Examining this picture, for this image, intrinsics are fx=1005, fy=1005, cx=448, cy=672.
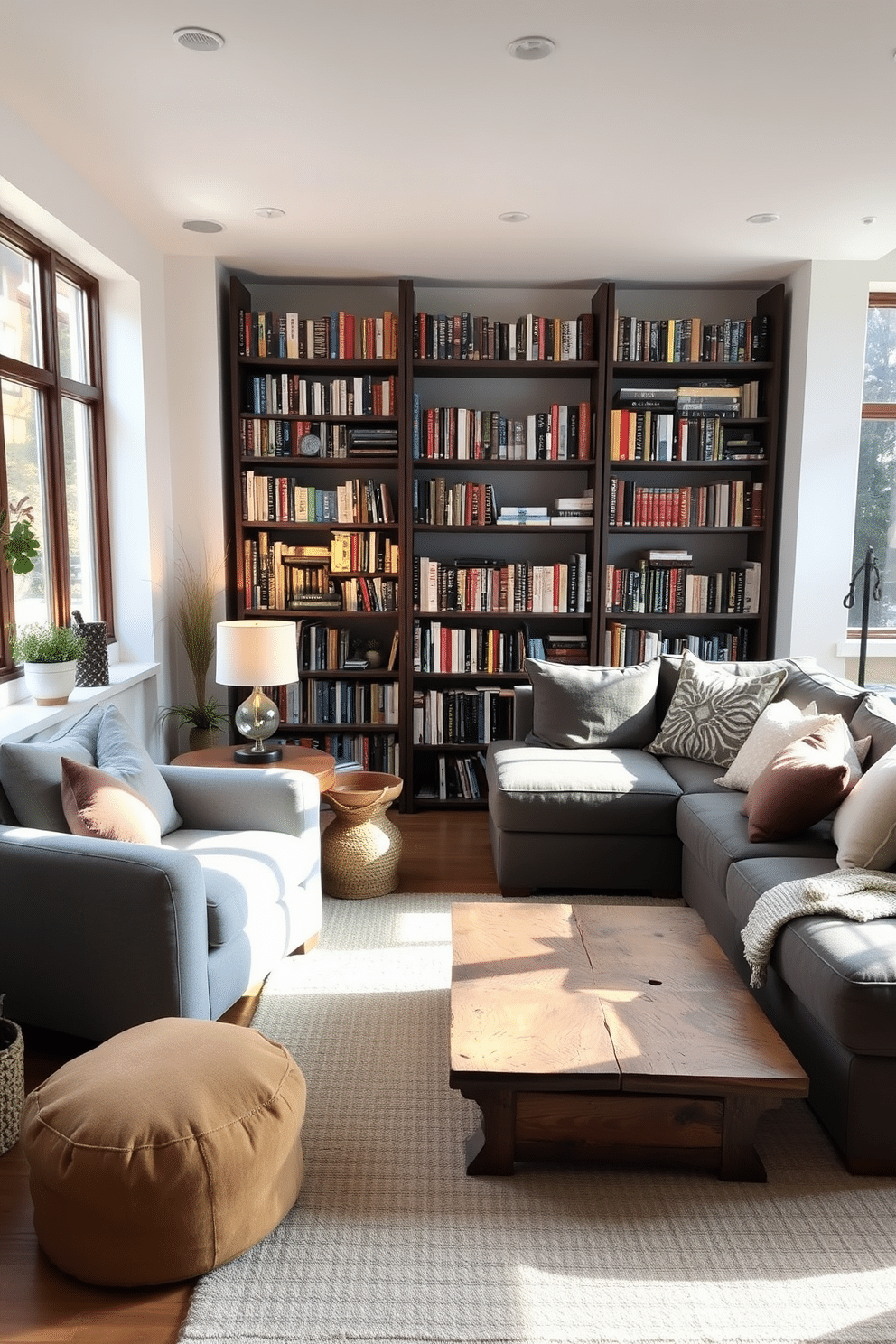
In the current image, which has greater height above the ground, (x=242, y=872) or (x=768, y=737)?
(x=768, y=737)

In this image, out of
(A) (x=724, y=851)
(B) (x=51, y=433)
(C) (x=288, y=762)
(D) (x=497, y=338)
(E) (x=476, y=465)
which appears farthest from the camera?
(E) (x=476, y=465)

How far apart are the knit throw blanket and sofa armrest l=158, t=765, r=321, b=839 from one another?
1429mm

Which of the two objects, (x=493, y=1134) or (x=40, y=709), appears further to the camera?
(x=40, y=709)

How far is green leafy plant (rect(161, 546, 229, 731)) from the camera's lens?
486 cm

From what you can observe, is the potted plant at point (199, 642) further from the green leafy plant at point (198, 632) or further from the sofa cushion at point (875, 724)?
the sofa cushion at point (875, 724)

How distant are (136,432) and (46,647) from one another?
1.46m

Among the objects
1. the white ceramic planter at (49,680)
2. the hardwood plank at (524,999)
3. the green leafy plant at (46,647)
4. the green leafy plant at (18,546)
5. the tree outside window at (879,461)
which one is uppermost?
the tree outside window at (879,461)

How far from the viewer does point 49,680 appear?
3479mm

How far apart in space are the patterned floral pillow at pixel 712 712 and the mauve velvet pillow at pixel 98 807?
2.24m

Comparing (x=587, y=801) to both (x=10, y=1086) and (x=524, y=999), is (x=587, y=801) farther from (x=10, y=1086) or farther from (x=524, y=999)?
(x=10, y=1086)

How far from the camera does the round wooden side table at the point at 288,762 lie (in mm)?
3713

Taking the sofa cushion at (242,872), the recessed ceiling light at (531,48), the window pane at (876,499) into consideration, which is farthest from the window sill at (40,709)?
the window pane at (876,499)

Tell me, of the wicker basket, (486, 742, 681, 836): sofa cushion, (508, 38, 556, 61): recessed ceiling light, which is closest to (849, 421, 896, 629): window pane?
(486, 742, 681, 836): sofa cushion

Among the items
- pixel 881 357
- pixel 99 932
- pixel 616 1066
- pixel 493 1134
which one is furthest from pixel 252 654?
pixel 881 357
